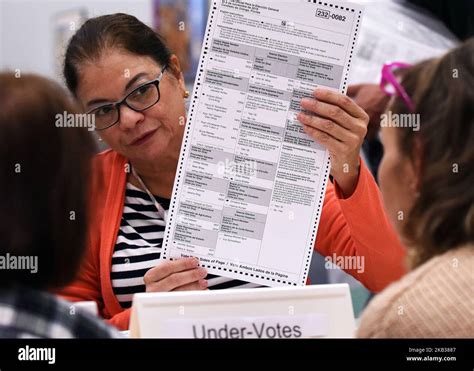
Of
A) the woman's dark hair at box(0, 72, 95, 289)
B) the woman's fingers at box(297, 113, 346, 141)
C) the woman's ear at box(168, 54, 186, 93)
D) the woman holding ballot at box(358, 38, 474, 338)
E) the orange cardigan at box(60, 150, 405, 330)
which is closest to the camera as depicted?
the woman's dark hair at box(0, 72, 95, 289)

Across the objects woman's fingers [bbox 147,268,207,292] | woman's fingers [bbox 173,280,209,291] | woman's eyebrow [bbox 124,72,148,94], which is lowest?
woman's fingers [bbox 173,280,209,291]

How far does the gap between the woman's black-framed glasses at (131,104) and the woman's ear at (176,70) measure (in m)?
0.08

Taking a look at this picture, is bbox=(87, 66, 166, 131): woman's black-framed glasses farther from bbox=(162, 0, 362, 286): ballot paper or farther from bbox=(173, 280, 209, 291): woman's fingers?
bbox=(173, 280, 209, 291): woman's fingers

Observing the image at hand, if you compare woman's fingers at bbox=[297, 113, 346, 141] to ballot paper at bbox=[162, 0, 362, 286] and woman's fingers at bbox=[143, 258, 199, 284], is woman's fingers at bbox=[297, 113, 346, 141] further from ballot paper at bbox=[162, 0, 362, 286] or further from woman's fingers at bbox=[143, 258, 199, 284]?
woman's fingers at bbox=[143, 258, 199, 284]

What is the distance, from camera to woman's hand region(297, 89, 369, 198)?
1.48 m

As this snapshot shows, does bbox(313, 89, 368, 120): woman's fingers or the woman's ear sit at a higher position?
the woman's ear

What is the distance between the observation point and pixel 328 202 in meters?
1.73

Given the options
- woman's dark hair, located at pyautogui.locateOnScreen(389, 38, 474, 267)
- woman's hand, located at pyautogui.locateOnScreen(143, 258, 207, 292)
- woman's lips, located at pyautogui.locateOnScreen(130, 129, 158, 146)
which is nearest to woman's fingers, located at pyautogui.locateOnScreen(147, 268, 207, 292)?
woman's hand, located at pyautogui.locateOnScreen(143, 258, 207, 292)

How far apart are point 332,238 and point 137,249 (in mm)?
445

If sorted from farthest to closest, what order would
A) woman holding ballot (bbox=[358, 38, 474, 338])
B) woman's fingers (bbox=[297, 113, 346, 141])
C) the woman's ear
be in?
the woman's ear
woman's fingers (bbox=[297, 113, 346, 141])
woman holding ballot (bbox=[358, 38, 474, 338])

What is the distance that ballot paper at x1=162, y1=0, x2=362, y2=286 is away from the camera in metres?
1.47

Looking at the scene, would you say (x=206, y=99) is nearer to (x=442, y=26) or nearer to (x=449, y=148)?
(x=449, y=148)

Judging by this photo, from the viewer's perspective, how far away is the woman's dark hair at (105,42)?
5.44 ft

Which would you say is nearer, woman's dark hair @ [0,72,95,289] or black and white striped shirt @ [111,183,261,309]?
woman's dark hair @ [0,72,95,289]
